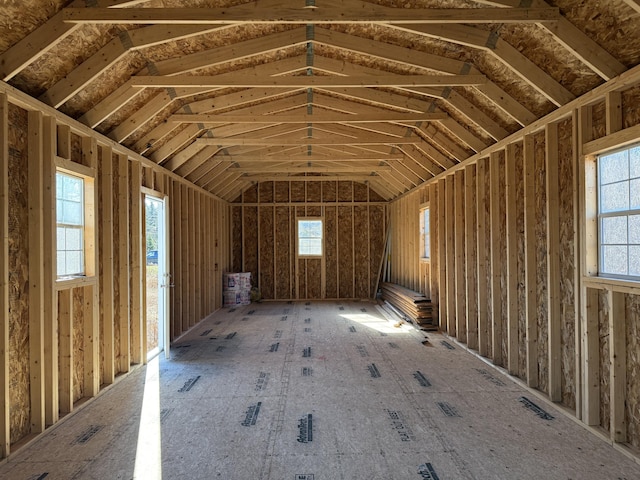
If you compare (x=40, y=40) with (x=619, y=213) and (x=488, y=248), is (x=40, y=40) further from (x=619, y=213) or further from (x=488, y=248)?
(x=488, y=248)

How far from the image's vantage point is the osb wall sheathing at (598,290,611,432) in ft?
11.5

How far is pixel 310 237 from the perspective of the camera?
40.8 ft

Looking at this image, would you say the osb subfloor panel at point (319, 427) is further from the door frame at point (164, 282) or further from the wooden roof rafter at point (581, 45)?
the wooden roof rafter at point (581, 45)

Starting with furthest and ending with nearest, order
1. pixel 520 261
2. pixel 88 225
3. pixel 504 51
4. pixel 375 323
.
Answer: pixel 375 323 < pixel 520 261 < pixel 88 225 < pixel 504 51

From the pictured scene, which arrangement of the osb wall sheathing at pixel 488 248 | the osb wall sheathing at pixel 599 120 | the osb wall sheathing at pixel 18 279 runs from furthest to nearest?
the osb wall sheathing at pixel 488 248 → the osb wall sheathing at pixel 599 120 → the osb wall sheathing at pixel 18 279

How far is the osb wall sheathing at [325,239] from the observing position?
40.4 ft

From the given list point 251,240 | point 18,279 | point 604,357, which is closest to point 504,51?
point 604,357

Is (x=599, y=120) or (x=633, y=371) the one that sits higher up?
(x=599, y=120)

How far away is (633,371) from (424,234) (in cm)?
623

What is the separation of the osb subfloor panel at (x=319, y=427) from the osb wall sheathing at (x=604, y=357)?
0.86 ft

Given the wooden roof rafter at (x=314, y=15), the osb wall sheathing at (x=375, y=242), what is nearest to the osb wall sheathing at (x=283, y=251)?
the osb wall sheathing at (x=375, y=242)

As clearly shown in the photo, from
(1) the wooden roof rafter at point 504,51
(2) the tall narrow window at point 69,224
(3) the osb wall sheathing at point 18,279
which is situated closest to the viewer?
(3) the osb wall sheathing at point 18,279

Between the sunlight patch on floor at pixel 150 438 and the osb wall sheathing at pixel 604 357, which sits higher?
the osb wall sheathing at pixel 604 357

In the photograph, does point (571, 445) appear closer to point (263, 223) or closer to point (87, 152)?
point (87, 152)
